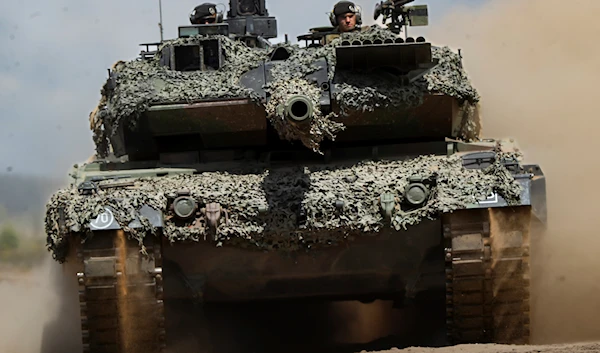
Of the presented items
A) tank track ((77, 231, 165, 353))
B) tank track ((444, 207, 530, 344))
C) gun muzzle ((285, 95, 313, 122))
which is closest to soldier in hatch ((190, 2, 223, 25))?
gun muzzle ((285, 95, 313, 122))

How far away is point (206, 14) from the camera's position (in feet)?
41.0

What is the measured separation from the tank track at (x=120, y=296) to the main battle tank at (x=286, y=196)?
0.01 metres

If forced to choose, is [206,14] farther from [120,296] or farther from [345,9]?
[120,296]

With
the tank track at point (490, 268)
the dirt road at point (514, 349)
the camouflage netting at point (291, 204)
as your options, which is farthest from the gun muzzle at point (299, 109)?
the dirt road at point (514, 349)

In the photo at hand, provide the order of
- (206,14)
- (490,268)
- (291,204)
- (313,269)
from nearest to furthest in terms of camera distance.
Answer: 1. (490,268)
2. (291,204)
3. (313,269)
4. (206,14)

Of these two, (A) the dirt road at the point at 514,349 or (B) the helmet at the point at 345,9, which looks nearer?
(A) the dirt road at the point at 514,349

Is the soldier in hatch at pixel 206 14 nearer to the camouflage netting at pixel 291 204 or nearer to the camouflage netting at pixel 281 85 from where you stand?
the camouflage netting at pixel 281 85

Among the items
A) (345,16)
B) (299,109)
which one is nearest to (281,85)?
(299,109)

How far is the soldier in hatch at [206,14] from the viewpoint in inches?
492

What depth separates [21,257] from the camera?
18.6m

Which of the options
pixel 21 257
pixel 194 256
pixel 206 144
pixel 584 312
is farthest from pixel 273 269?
pixel 21 257

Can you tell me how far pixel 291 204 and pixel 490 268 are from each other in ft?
5.55

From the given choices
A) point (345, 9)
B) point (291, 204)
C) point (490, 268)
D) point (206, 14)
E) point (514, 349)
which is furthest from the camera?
point (206, 14)

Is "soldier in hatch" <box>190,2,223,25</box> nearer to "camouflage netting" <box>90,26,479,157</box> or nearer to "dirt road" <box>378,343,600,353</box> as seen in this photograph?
"camouflage netting" <box>90,26,479,157</box>
